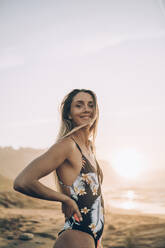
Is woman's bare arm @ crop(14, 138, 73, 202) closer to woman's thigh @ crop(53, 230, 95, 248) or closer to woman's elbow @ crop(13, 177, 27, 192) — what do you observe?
woman's elbow @ crop(13, 177, 27, 192)

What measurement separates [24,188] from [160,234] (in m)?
6.21

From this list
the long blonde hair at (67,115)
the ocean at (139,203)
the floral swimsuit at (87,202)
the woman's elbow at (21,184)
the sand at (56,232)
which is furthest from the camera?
the ocean at (139,203)

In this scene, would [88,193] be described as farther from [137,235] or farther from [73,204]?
[137,235]

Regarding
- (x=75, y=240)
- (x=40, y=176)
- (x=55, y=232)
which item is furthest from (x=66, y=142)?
(x=55, y=232)

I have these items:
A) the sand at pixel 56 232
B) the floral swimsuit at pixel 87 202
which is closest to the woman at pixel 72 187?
the floral swimsuit at pixel 87 202

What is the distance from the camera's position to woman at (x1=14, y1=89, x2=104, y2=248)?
1609mm

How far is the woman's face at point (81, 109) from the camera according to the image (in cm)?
206

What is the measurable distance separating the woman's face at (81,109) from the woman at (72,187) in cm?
8

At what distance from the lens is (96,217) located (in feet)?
5.79

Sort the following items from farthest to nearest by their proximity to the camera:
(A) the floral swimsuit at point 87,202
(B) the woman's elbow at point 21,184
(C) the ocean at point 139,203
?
1. (C) the ocean at point 139,203
2. (A) the floral swimsuit at point 87,202
3. (B) the woman's elbow at point 21,184

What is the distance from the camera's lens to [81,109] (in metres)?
2.08

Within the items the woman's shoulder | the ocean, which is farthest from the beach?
the ocean

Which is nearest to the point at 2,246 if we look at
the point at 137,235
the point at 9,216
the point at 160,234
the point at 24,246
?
the point at 24,246

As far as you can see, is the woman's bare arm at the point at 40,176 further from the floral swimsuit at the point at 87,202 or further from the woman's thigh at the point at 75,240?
the woman's thigh at the point at 75,240
